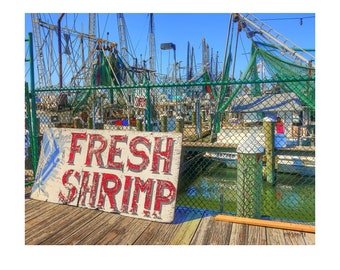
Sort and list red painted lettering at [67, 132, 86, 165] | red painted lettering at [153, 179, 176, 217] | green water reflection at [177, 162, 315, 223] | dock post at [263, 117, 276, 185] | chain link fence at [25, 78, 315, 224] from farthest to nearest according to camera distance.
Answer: dock post at [263, 117, 276, 185], green water reflection at [177, 162, 315, 223], chain link fence at [25, 78, 315, 224], red painted lettering at [67, 132, 86, 165], red painted lettering at [153, 179, 176, 217]

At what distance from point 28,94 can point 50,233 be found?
94.0 inches

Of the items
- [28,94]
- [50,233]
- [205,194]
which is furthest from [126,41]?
[50,233]

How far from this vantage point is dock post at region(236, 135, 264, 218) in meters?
3.10

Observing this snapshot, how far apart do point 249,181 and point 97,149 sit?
6.53 ft

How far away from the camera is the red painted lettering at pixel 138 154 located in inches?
121

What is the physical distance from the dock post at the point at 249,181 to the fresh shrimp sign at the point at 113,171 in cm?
86

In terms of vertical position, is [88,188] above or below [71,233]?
above

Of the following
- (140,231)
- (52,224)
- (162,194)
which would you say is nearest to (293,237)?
(162,194)

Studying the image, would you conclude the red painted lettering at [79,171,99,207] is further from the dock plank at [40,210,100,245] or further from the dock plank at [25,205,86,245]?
the dock plank at [40,210,100,245]

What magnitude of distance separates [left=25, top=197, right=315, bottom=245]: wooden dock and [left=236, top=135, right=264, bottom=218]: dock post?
316 mm

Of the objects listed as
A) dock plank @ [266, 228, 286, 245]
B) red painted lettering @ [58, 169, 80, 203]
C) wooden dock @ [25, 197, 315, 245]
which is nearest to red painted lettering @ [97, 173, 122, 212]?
→ wooden dock @ [25, 197, 315, 245]

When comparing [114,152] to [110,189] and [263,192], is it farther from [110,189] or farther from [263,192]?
[263,192]

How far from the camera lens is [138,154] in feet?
10.3

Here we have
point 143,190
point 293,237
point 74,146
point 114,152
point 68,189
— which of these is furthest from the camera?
point 74,146
